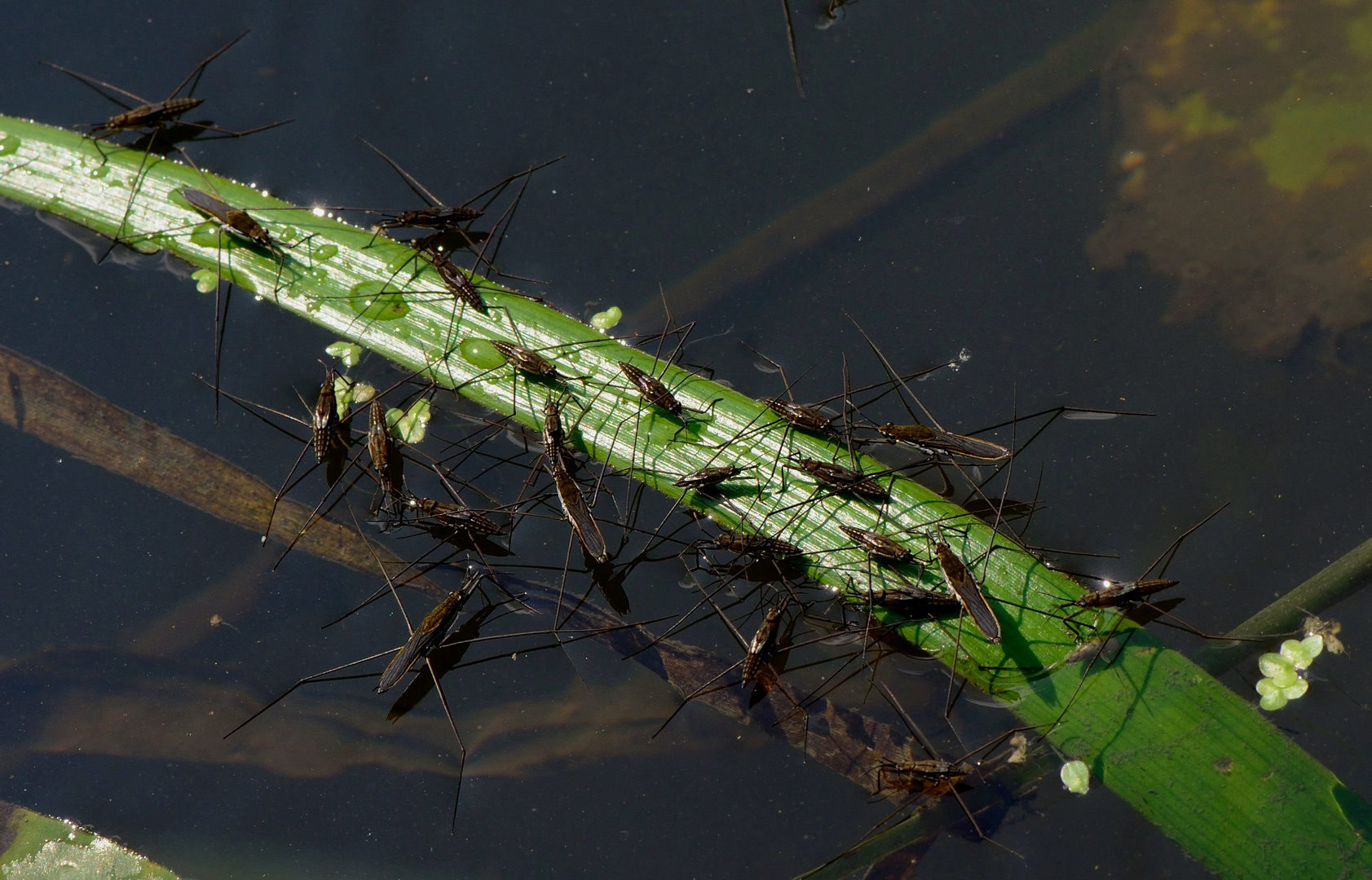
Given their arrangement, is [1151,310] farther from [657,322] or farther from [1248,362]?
[657,322]

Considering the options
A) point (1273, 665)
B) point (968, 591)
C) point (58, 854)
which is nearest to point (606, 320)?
point (968, 591)

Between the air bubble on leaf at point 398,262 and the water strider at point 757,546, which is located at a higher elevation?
the air bubble on leaf at point 398,262

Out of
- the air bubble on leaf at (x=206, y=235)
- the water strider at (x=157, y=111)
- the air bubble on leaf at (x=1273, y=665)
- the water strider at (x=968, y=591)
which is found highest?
the water strider at (x=157, y=111)

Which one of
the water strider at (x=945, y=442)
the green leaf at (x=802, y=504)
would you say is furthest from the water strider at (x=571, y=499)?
the water strider at (x=945, y=442)

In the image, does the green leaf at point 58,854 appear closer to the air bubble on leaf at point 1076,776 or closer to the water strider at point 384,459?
the water strider at point 384,459

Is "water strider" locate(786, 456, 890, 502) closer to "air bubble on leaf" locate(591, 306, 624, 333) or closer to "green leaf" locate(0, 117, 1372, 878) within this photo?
"green leaf" locate(0, 117, 1372, 878)
